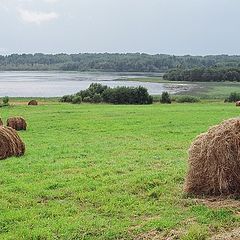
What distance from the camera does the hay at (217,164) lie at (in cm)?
1052

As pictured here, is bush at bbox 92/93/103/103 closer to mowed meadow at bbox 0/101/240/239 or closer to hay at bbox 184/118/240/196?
mowed meadow at bbox 0/101/240/239

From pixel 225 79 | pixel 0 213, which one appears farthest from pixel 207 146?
pixel 225 79

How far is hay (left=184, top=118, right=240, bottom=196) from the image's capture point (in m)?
10.5

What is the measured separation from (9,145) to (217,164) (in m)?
8.77

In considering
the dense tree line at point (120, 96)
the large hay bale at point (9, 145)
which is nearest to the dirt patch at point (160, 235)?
the large hay bale at point (9, 145)

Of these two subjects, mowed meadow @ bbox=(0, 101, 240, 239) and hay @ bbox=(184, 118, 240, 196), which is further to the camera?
hay @ bbox=(184, 118, 240, 196)

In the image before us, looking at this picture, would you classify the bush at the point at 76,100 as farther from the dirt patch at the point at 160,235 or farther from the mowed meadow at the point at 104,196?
the dirt patch at the point at 160,235

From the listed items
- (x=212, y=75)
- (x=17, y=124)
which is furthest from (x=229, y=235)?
(x=212, y=75)

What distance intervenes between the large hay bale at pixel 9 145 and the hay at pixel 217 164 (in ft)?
26.3

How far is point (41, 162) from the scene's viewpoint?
50.8 ft

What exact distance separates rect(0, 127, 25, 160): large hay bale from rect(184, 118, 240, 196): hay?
8.03 metres

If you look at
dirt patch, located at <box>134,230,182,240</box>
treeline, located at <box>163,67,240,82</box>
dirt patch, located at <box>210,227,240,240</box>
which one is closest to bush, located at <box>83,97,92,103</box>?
dirt patch, located at <box>134,230,182,240</box>

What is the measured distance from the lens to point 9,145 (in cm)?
1692

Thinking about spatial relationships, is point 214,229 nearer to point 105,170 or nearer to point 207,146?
point 207,146
